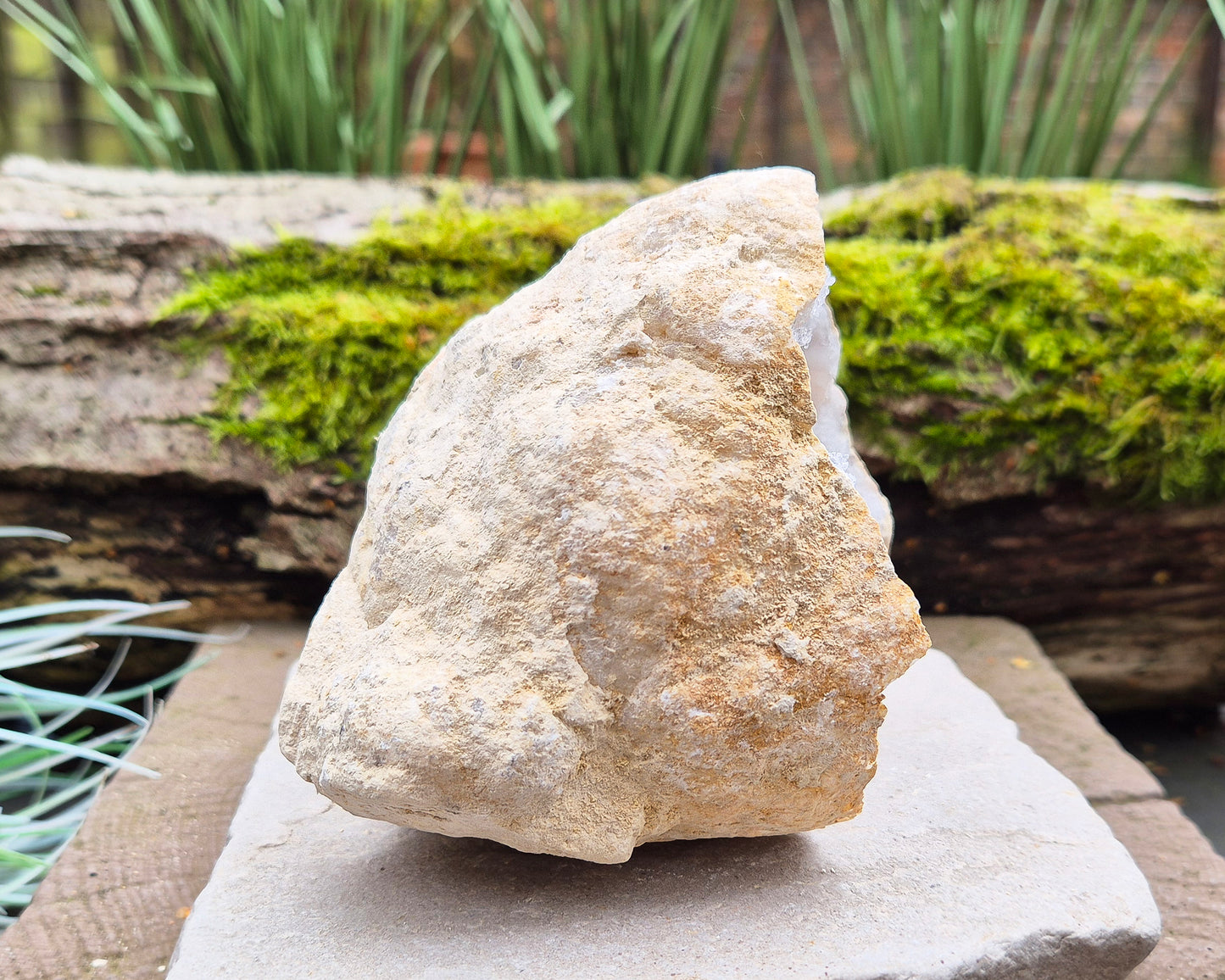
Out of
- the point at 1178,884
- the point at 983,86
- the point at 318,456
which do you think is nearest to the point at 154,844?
the point at 318,456

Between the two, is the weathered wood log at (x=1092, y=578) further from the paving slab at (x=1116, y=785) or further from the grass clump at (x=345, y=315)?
the grass clump at (x=345, y=315)

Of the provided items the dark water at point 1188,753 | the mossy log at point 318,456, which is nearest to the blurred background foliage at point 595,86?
the mossy log at point 318,456

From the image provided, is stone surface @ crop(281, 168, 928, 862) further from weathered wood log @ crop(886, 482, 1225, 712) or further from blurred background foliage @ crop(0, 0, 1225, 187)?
blurred background foliage @ crop(0, 0, 1225, 187)

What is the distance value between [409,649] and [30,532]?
141 cm

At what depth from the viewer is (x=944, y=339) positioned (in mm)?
2139

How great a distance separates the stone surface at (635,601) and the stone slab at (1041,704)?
2.74 feet

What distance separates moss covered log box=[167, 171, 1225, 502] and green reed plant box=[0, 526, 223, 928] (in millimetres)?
487

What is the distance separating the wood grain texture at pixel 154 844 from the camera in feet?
4.31

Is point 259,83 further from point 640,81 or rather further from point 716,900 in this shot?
point 716,900

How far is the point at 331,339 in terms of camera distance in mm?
A: 2178

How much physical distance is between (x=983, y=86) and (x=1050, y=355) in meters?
1.14

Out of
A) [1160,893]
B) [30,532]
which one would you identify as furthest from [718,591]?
[30,532]

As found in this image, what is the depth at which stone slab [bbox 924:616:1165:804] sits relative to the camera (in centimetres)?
178

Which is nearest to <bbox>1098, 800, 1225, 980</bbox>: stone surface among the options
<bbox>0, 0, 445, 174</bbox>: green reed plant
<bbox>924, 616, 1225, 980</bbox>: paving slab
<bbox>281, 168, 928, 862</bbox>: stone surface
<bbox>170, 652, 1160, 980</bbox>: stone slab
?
<bbox>924, 616, 1225, 980</bbox>: paving slab
